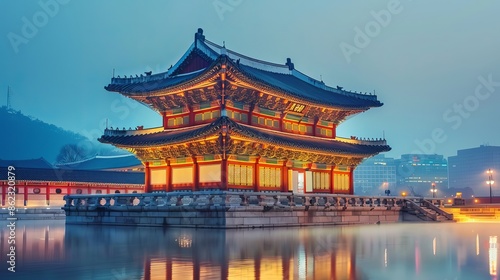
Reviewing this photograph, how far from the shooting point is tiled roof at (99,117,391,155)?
36.9 metres

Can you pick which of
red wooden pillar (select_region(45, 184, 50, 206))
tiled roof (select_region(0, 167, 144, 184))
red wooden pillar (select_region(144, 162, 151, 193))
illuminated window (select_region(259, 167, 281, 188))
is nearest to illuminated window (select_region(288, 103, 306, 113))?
illuminated window (select_region(259, 167, 281, 188))

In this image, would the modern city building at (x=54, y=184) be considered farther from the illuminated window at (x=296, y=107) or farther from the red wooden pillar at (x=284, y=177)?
the illuminated window at (x=296, y=107)

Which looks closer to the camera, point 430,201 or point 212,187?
point 212,187

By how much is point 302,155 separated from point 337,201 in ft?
23.1

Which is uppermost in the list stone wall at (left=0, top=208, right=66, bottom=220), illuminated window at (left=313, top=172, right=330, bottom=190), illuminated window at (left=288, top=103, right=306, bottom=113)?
illuminated window at (left=288, top=103, right=306, bottom=113)

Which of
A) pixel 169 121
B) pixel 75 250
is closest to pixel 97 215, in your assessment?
pixel 169 121

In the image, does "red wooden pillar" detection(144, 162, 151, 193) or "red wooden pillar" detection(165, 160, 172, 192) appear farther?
"red wooden pillar" detection(144, 162, 151, 193)

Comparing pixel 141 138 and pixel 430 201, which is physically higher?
pixel 141 138

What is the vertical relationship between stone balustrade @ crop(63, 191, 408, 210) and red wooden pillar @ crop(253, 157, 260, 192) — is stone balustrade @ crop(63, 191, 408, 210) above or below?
below

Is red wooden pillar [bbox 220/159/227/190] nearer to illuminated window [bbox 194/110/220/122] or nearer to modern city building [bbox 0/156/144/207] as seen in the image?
illuminated window [bbox 194/110/220/122]

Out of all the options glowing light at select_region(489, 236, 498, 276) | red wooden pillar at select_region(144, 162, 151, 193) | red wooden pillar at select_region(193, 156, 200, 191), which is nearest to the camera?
glowing light at select_region(489, 236, 498, 276)

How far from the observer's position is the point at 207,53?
43844 mm

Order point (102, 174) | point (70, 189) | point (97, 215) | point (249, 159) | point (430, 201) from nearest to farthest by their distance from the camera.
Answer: point (97, 215), point (249, 159), point (430, 201), point (70, 189), point (102, 174)

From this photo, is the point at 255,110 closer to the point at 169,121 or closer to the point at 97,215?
the point at 169,121
